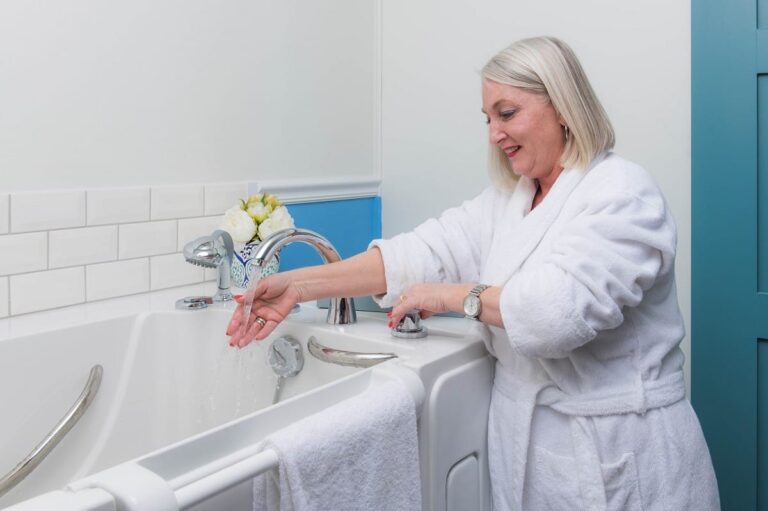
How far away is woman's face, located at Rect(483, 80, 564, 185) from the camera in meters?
1.21

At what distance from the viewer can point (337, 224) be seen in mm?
2131

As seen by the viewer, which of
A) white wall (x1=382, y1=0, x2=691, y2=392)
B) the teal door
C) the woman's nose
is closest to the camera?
the woman's nose

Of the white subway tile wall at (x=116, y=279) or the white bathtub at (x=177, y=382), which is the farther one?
the white subway tile wall at (x=116, y=279)

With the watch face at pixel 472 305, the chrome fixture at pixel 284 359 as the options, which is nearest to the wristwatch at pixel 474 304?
the watch face at pixel 472 305

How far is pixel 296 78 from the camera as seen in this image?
1944mm

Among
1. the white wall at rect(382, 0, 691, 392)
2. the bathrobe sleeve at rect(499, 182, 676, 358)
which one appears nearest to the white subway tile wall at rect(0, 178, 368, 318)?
the white wall at rect(382, 0, 691, 392)

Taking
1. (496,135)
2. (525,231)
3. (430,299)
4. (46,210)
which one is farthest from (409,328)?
(46,210)

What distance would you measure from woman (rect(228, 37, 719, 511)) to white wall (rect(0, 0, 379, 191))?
0.52 m

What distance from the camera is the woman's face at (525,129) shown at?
3.96 feet

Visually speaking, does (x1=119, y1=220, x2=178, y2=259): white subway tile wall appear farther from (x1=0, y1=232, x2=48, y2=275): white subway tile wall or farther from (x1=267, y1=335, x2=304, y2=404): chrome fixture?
(x1=267, y1=335, x2=304, y2=404): chrome fixture

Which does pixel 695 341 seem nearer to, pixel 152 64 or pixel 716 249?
pixel 716 249

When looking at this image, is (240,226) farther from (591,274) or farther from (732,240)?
(732,240)

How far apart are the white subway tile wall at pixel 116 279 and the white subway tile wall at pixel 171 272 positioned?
19 mm

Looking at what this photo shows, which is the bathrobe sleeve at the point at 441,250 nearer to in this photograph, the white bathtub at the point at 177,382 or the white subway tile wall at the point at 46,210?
the white bathtub at the point at 177,382
